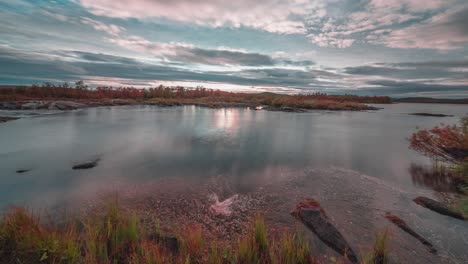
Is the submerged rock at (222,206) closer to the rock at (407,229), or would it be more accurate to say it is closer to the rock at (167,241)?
the rock at (167,241)

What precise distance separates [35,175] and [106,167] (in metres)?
2.86

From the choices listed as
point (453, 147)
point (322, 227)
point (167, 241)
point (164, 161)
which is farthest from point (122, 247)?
point (453, 147)

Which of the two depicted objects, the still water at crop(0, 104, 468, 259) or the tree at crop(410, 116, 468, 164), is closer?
the still water at crop(0, 104, 468, 259)

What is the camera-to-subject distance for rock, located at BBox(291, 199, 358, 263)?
4.67 metres

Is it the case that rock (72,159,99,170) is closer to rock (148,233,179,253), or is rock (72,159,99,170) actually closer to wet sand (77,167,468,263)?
wet sand (77,167,468,263)

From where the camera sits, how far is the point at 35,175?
9367 millimetres

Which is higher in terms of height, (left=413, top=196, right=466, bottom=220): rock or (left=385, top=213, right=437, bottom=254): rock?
(left=413, top=196, right=466, bottom=220): rock

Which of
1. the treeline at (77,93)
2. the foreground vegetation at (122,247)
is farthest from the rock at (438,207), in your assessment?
the treeline at (77,93)

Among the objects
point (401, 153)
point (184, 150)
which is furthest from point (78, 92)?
point (401, 153)

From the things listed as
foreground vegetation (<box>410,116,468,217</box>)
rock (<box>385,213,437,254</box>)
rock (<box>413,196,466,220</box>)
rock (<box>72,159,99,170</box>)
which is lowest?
rock (<box>72,159,99,170</box>)

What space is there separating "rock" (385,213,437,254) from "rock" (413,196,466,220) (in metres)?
1.68

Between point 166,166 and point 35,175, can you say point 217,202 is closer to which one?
point 166,166

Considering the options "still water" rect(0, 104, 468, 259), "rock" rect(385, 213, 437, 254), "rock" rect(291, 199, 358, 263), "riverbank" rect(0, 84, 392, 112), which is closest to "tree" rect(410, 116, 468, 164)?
"still water" rect(0, 104, 468, 259)

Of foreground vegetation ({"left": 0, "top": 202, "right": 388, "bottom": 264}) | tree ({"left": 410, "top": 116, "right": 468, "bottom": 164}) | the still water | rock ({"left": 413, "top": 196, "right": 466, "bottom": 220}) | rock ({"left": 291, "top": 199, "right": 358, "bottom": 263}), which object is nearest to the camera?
foreground vegetation ({"left": 0, "top": 202, "right": 388, "bottom": 264})
